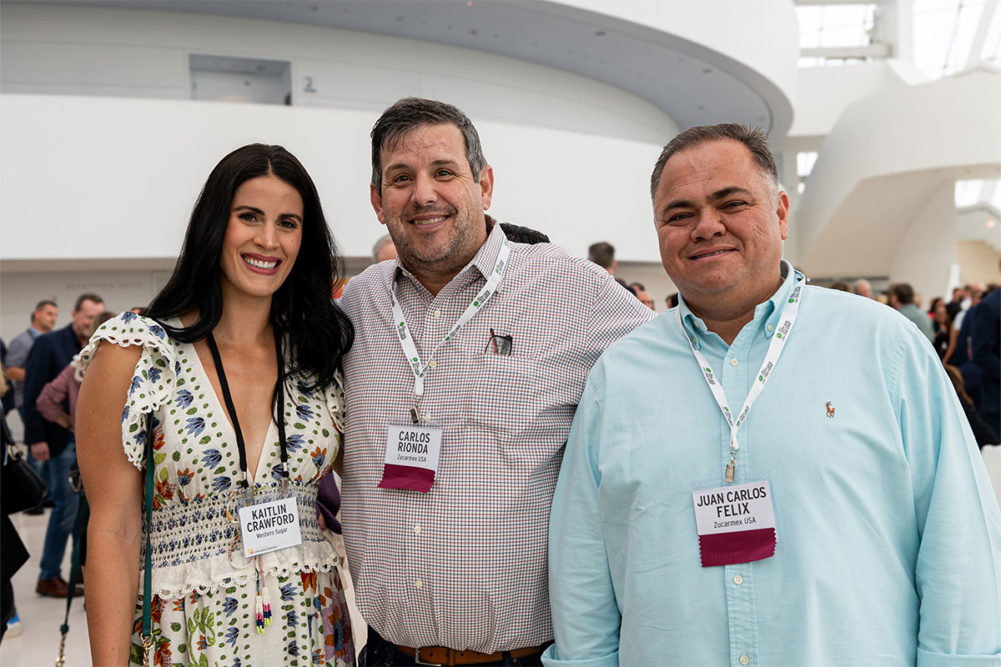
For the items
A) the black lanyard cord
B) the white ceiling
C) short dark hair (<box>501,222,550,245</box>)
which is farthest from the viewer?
the white ceiling

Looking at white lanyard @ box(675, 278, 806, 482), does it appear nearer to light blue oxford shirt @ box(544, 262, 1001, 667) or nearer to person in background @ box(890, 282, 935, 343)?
light blue oxford shirt @ box(544, 262, 1001, 667)

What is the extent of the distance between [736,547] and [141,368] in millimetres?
1385

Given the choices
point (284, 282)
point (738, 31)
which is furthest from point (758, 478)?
point (738, 31)

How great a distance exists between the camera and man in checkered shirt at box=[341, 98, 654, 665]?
179cm

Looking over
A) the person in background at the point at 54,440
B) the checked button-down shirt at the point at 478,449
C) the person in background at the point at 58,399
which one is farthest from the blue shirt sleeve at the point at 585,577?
the person in background at the point at 54,440

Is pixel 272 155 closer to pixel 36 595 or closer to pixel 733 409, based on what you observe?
pixel 733 409

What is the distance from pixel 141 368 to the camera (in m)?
1.82

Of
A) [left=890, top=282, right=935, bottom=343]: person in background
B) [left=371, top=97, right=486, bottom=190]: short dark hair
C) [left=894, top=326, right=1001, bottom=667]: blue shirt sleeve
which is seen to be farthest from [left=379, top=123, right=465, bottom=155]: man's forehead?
[left=890, top=282, right=935, bottom=343]: person in background

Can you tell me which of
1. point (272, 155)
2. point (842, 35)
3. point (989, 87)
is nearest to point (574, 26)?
point (989, 87)

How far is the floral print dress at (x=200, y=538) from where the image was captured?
1.82m

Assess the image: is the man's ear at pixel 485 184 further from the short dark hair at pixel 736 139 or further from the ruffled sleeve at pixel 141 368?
the ruffled sleeve at pixel 141 368

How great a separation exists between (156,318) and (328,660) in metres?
0.97

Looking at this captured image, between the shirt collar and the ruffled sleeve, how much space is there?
1222 millimetres

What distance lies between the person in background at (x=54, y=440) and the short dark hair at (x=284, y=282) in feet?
13.7
